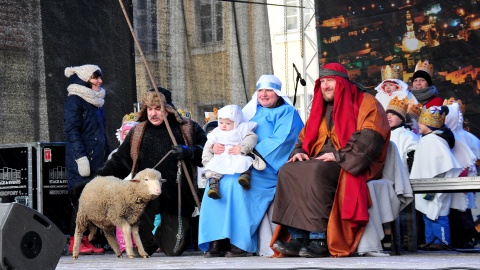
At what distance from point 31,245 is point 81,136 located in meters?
4.61

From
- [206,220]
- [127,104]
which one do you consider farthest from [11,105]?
[206,220]

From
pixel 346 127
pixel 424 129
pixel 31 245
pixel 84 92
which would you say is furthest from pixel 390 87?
pixel 31 245

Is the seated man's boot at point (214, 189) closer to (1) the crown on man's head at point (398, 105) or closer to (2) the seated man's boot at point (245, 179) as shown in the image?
(2) the seated man's boot at point (245, 179)

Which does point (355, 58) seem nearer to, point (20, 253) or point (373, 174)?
point (373, 174)

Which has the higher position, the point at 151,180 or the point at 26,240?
the point at 151,180

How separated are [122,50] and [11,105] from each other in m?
1.60

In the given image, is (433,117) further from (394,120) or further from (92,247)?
(92,247)

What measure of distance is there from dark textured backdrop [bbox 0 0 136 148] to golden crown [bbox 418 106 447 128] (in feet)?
11.3

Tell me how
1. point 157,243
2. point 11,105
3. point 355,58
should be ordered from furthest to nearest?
point 355,58
point 11,105
point 157,243

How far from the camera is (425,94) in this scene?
10.4 metres

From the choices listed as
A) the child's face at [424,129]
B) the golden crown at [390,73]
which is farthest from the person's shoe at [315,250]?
the golden crown at [390,73]

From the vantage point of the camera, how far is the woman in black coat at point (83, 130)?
9.56m

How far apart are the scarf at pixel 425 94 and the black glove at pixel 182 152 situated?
→ 2.86 meters

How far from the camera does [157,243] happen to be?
9039mm
